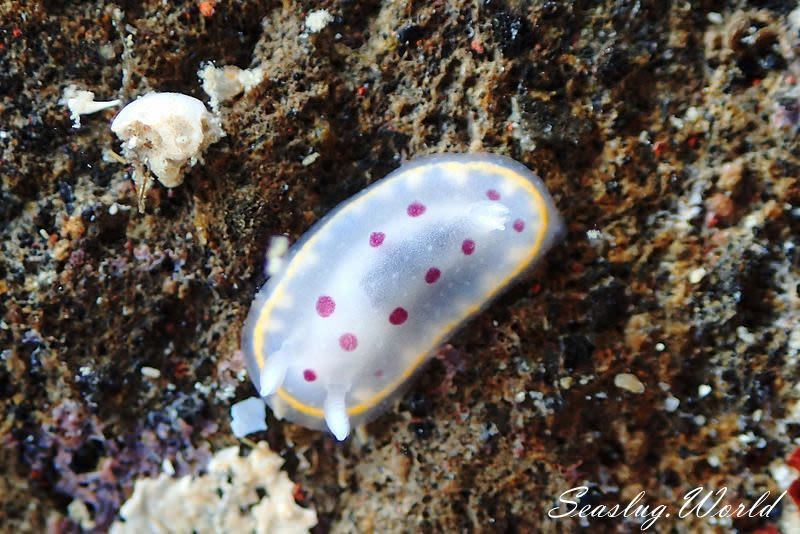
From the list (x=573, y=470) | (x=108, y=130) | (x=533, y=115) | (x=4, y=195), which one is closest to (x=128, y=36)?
(x=108, y=130)

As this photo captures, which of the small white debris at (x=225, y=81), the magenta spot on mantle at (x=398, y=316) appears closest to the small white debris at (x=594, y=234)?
the magenta spot on mantle at (x=398, y=316)

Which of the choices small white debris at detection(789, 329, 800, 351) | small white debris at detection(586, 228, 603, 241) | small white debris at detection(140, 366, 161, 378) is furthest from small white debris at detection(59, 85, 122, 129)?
small white debris at detection(789, 329, 800, 351)

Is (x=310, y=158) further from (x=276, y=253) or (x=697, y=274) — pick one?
(x=697, y=274)

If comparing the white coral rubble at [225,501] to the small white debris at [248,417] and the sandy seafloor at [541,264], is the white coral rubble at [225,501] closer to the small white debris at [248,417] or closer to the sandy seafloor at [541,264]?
the small white debris at [248,417]

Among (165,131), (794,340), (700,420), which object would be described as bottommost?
(700,420)

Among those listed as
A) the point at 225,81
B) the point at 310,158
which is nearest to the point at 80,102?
the point at 225,81

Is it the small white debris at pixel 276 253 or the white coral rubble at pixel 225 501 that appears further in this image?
the white coral rubble at pixel 225 501

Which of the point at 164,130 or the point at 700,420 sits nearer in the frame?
the point at 164,130
